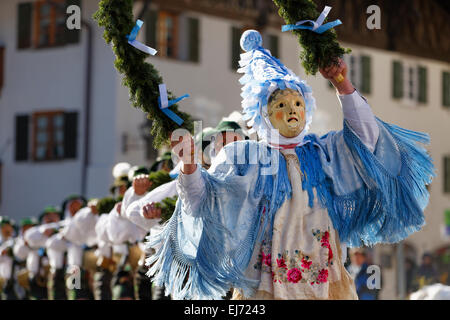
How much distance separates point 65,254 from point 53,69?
1080 centimetres

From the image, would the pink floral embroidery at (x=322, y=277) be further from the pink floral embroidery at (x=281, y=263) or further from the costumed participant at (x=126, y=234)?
the costumed participant at (x=126, y=234)

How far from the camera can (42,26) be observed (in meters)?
22.9

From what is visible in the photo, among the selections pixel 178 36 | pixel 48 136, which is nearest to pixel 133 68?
pixel 178 36

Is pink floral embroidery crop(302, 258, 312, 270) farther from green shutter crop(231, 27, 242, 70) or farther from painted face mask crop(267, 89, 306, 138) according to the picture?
green shutter crop(231, 27, 242, 70)

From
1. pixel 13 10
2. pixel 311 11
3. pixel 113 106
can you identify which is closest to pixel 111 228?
pixel 311 11

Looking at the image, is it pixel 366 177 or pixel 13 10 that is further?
pixel 13 10

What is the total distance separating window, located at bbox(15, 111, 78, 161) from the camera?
2247 cm

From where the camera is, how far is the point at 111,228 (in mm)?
9094

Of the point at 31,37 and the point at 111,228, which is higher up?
the point at 31,37

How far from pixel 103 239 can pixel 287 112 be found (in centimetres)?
464

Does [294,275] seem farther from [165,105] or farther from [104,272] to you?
[104,272]

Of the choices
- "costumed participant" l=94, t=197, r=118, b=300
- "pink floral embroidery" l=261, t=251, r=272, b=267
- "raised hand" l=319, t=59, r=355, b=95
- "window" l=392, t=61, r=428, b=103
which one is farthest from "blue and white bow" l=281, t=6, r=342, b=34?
"window" l=392, t=61, r=428, b=103

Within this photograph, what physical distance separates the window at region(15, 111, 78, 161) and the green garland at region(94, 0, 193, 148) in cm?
1741

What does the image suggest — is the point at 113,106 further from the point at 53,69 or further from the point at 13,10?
the point at 13,10
